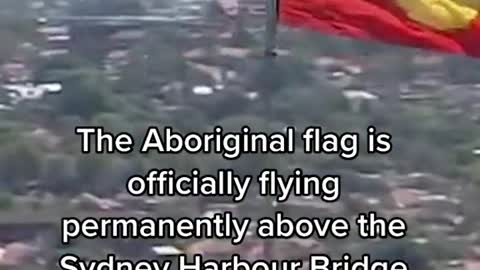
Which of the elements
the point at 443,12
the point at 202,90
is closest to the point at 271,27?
the point at 202,90

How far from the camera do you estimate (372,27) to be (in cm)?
353

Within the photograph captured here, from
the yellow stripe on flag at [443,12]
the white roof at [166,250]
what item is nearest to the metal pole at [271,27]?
the yellow stripe on flag at [443,12]

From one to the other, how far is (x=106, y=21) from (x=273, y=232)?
1.75ft

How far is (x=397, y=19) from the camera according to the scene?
11.6 ft

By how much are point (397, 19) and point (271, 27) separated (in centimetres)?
25

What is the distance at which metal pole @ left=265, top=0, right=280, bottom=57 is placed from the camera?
3564mm

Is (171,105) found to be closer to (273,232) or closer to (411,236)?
(273,232)

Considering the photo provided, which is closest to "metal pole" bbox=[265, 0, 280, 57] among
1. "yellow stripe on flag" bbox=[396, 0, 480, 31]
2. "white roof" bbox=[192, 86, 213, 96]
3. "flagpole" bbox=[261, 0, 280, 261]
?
"flagpole" bbox=[261, 0, 280, 261]

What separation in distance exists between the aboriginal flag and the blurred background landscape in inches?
2.4

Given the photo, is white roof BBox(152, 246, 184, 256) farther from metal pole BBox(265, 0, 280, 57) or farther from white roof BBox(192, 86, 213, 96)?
metal pole BBox(265, 0, 280, 57)

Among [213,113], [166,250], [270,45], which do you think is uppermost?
[270,45]

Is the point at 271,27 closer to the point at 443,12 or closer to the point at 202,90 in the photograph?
the point at 202,90

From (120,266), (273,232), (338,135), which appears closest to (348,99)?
(338,135)

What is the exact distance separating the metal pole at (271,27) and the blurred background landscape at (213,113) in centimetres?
2
